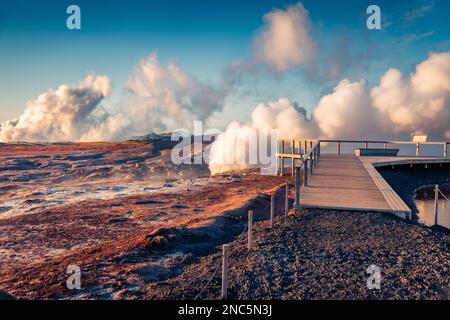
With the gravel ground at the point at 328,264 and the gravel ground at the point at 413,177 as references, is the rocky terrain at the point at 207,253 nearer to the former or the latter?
the gravel ground at the point at 328,264

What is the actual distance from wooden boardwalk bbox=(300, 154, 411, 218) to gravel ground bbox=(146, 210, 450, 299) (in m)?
1.20

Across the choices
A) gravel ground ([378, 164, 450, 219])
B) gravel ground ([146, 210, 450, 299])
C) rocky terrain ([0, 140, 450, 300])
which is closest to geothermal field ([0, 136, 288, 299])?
rocky terrain ([0, 140, 450, 300])

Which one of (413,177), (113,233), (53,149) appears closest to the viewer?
(113,233)

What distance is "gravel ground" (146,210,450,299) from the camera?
22.4 ft

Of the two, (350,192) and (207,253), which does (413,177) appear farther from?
(207,253)

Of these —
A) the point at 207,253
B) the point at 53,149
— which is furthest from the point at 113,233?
the point at 53,149

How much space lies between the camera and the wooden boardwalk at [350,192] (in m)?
12.7

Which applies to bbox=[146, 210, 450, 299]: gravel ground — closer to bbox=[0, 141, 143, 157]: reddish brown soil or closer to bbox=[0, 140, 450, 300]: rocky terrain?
bbox=[0, 140, 450, 300]: rocky terrain

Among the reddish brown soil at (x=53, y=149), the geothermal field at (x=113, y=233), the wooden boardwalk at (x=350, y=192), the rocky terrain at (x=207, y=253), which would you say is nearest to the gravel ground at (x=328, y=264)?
the rocky terrain at (x=207, y=253)

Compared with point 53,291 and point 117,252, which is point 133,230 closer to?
point 117,252

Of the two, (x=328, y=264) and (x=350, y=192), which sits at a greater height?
(x=350, y=192)

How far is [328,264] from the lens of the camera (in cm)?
805

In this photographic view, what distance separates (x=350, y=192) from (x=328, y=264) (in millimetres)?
7779
